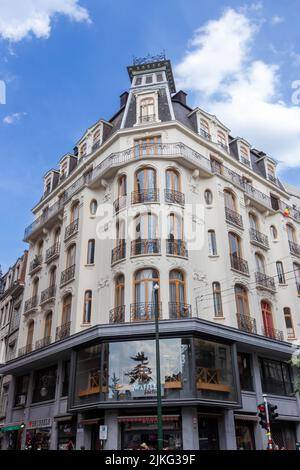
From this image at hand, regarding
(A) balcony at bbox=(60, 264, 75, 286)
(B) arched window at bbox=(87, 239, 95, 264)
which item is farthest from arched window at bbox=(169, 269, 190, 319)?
(A) balcony at bbox=(60, 264, 75, 286)

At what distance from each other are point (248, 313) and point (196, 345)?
18.9ft

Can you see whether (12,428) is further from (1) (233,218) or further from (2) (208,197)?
(1) (233,218)

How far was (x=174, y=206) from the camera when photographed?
23250 mm

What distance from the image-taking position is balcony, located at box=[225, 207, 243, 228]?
2560 cm

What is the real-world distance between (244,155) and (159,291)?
1524cm

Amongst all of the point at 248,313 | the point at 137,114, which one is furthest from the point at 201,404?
the point at 137,114

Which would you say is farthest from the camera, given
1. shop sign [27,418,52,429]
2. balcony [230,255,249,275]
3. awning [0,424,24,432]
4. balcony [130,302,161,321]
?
awning [0,424,24,432]

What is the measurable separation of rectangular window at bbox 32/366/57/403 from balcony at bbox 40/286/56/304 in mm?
4279

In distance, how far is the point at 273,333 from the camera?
25.2 meters

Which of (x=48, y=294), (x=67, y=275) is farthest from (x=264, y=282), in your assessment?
(x=48, y=294)

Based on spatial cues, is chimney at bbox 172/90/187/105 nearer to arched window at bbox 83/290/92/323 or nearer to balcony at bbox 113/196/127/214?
balcony at bbox 113/196/127/214

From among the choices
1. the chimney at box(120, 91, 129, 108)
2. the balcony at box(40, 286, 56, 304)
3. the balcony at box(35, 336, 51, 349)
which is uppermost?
the chimney at box(120, 91, 129, 108)

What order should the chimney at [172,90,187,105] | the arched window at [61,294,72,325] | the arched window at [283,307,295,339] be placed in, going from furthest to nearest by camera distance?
the chimney at [172,90,187,105], the arched window at [283,307,295,339], the arched window at [61,294,72,325]

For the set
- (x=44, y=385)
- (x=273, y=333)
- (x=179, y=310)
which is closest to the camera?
(x=179, y=310)
